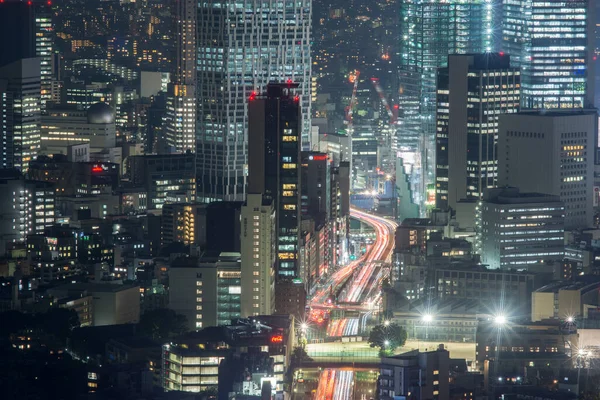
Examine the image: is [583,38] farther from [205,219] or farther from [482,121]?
[205,219]

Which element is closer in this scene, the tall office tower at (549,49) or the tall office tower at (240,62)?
the tall office tower at (240,62)

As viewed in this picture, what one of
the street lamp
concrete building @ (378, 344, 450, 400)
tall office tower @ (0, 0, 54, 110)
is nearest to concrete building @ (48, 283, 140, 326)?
the street lamp

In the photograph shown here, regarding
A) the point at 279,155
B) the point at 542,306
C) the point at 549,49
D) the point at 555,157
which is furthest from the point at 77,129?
the point at 542,306

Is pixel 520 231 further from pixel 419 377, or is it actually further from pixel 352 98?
pixel 352 98

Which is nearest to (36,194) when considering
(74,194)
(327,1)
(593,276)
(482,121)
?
(74,194)

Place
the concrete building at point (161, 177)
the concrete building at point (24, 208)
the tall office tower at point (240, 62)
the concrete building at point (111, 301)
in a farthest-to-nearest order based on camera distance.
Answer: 1. the tall office tower at point (240, 62)
2. the concrete building at point (161, 177)
3. the concrete building at point (24, 208)
4. the concrete building at point (111, 301)

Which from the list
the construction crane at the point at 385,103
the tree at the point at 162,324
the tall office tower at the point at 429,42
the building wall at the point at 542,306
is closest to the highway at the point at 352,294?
the tree at the point at 162,324

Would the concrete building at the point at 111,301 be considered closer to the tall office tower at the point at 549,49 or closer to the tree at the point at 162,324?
the tree at the point at 162,324
